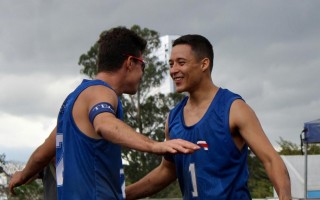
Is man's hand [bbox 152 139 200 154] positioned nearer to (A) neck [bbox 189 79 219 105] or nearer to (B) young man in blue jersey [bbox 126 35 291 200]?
(B) young man in blue jersey [bbox 126 35 291 200]

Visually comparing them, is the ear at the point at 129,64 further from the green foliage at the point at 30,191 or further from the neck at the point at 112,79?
the green foliage at the point at 30,191

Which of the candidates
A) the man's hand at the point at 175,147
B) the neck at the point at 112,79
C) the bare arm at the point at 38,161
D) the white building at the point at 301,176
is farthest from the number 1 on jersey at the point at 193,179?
the white building at the point at 301,176

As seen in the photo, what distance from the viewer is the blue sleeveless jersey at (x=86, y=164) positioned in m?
3.94

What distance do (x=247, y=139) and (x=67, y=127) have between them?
1.08 meters

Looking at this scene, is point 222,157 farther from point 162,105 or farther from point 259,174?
point 259,174

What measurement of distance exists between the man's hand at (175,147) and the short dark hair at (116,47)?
89 centimetres

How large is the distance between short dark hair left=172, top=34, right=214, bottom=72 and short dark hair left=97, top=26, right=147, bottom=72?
58 cm

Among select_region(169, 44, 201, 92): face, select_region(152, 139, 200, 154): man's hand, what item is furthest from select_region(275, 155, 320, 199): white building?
select_region(152, 139, 200, 154): man's hand

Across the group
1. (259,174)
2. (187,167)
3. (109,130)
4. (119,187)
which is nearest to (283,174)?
(187,167)

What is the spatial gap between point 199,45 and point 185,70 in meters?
0.22

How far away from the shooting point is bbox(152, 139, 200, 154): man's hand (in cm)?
337

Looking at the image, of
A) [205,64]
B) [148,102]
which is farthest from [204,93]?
[148,102]

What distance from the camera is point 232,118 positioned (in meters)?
4.54

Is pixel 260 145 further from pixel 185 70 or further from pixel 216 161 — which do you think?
pixel 185 70
